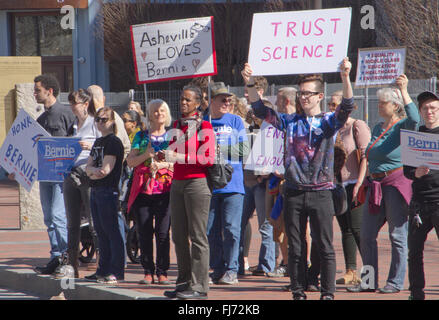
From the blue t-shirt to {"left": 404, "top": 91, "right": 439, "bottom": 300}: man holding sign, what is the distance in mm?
2118

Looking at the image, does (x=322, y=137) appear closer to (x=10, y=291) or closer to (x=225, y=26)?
(x=10, y=291)

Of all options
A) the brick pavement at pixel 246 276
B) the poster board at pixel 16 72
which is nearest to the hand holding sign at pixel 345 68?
the brick pavement at pixel 246 276

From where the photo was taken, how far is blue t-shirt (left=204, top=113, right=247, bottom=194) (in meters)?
8.33

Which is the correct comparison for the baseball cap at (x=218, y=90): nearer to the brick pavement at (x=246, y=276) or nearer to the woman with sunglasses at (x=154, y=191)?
the woman with sunglasses at (x=154, y=191)

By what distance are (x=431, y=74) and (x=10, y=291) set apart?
13662 millimetres

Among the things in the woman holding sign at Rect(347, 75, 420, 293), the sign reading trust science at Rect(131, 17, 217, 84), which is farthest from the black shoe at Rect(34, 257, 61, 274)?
the woman holding sign at Rect(347, 75, 420, 293)

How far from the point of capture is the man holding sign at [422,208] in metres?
6.66

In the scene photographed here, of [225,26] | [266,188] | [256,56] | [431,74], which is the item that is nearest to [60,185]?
[266,188]

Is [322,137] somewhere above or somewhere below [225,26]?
below

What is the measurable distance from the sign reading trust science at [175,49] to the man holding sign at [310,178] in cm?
95

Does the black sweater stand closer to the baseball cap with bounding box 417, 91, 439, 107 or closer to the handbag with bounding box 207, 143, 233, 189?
the baseball cap with bounding box 417, 91, 439, 107

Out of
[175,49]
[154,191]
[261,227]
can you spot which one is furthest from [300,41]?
[261,227]

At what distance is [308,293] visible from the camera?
299 inches

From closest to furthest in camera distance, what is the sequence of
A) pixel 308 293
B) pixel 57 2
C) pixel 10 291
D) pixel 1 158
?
pixel 308 293, pixel 10 291, pixel 1 158, pixel 57 2
